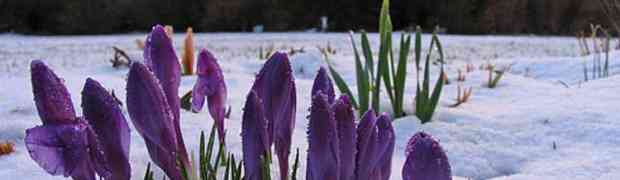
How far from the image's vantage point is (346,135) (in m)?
0.91

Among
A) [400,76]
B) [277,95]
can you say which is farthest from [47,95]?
[400,76]

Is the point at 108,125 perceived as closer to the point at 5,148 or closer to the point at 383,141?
the point at 383,141

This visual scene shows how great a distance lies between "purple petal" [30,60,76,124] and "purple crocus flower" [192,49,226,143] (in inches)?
12.8

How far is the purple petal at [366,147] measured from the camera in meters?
0.95

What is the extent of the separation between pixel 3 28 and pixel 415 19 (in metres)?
8.84

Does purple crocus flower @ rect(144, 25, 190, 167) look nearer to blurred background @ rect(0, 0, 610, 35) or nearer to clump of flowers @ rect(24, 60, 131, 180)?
clump of flowers @ rect(24, 60, 131, 180)

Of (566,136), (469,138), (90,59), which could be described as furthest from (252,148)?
(90,59)

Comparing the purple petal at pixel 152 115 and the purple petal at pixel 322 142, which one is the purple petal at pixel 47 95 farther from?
the purple petal at pixel 322 142

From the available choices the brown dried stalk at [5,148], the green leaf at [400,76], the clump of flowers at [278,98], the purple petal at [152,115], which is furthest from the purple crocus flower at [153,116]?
the green leaf at [400,76]

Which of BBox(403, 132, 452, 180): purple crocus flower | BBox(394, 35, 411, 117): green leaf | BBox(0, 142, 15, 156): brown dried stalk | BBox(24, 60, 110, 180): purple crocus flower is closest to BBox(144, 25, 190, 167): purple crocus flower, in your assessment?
BBox(24, 60, 110, 180): purple crocus flower

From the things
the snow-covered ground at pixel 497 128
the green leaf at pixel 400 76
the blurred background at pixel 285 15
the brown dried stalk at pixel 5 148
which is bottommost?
the blurred background at pixel 285 15

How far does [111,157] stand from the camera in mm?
921

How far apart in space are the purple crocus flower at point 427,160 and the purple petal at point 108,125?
13.6 inches

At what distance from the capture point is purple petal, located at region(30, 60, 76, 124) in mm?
871
